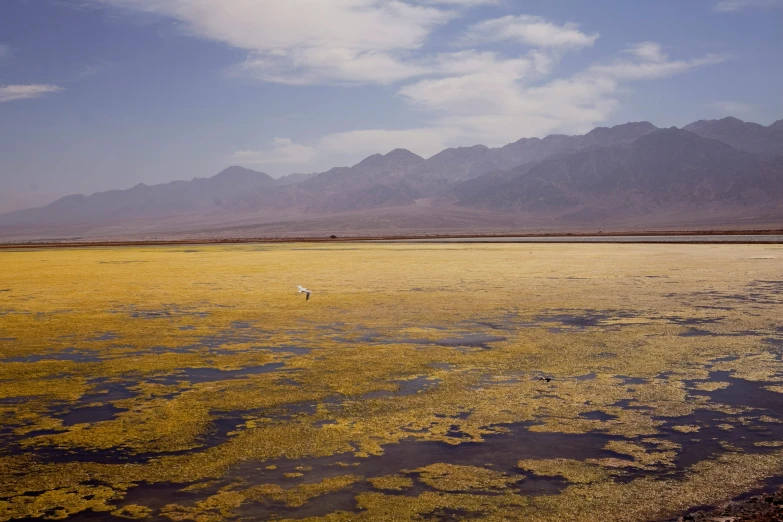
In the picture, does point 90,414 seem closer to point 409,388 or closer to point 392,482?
point 409,388

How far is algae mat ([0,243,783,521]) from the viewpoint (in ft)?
18.0

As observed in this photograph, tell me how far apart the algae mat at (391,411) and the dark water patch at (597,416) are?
40 mm

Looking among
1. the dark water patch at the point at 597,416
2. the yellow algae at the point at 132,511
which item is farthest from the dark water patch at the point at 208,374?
the dark water patch at the point at 597,416

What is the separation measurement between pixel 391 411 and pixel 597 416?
2355 millimetres

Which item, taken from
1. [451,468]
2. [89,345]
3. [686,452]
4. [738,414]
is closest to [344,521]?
[451,468]

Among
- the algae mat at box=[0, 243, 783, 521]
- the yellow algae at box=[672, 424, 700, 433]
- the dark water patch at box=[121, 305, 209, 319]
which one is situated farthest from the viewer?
the dark water patch at box=[121, 305, 209, 319]

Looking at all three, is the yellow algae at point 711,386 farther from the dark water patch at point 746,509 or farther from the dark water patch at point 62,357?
the dark water patch at point 62,357

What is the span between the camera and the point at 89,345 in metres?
12.3

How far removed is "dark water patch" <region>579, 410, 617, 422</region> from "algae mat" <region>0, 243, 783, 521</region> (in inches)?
1.6

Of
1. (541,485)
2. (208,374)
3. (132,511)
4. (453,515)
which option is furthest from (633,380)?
(132,511)

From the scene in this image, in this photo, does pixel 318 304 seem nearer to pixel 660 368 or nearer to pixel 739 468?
pixel 660 368

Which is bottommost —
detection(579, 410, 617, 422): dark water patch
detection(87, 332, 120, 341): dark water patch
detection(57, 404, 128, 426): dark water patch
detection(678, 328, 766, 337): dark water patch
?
detection(579, 410, 617, 422): dark water patch

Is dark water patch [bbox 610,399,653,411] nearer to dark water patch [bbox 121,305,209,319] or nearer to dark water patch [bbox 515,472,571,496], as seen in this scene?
dark water patch [bbox 515,472,571,496]

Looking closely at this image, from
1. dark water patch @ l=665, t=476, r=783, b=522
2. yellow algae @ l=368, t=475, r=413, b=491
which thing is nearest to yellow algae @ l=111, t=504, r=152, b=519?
yellow algae @ l=368, t=475, r=413, b=491
